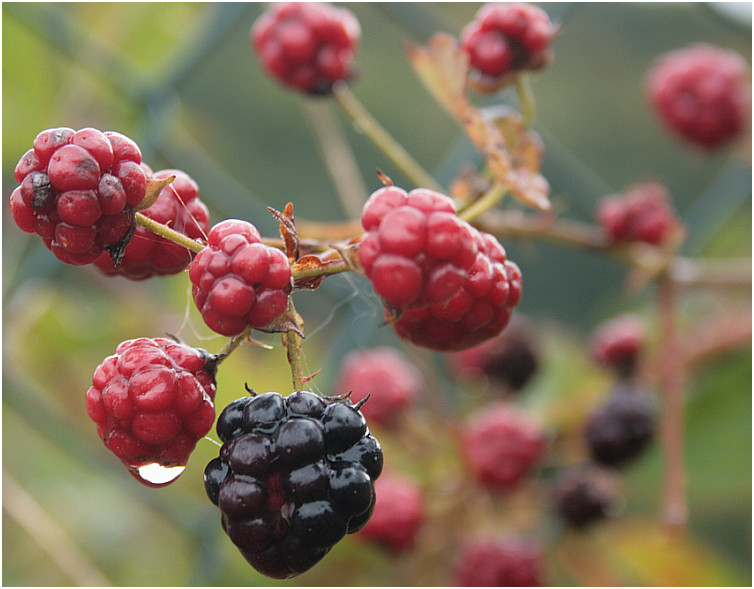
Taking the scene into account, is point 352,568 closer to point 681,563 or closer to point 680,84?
point 681,563

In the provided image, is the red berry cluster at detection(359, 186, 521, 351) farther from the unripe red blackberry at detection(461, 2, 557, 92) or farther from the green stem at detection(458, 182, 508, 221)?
the unripe red blackberry at detection(461, 2, 557, 92)

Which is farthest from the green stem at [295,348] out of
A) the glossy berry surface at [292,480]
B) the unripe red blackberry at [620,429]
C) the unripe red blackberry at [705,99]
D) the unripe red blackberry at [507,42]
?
the unripe red blackberry at [705,99]

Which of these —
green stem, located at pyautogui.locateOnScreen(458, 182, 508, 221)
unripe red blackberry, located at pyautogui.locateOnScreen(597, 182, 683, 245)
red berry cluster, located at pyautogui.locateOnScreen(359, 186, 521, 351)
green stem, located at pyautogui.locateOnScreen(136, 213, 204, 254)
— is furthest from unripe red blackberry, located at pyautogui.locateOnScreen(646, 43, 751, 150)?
green stem, located at pyautogui.locateOnScreen(136, 213, 204, 254)

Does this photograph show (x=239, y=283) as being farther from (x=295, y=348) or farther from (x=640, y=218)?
(x=640, y=218)

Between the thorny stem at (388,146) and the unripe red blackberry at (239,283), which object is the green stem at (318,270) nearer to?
the unripe red blackberry at (239,283)

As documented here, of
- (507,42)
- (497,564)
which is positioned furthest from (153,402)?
(497,564)

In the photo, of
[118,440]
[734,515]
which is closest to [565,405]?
[734,515]
